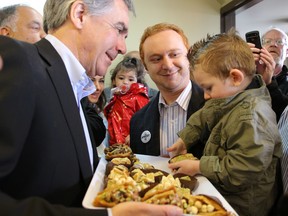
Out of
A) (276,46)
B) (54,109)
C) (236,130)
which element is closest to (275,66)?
(276,46)

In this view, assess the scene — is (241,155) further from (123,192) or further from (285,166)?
(123,192)

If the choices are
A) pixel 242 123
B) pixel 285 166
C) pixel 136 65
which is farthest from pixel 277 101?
pixel 136 65

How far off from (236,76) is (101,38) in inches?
20.1

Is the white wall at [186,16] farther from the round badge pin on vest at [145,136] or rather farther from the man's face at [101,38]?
the man's face at [101,38]

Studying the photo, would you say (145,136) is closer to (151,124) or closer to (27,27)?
(151,124)

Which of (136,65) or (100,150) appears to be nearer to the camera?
(100,150)

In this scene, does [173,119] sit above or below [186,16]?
below

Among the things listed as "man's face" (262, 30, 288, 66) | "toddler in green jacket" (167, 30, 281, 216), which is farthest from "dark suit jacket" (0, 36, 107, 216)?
"man's face" (262, 30, 288, 66)

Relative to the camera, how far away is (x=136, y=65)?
270cm

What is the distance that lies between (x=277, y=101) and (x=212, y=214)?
0.80 m

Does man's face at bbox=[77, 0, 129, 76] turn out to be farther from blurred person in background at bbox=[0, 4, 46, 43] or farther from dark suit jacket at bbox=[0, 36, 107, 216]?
blurred person in background at bbox=[0, 4, 46, 43]

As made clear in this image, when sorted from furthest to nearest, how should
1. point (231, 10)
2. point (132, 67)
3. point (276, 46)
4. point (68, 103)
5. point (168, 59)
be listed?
point (231, 10) < point (132, 67) < point (276, 46) < point (168, 59) < point (68, 103)

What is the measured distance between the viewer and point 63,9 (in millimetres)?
1003

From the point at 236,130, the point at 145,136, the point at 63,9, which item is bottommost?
the point at 145,136
